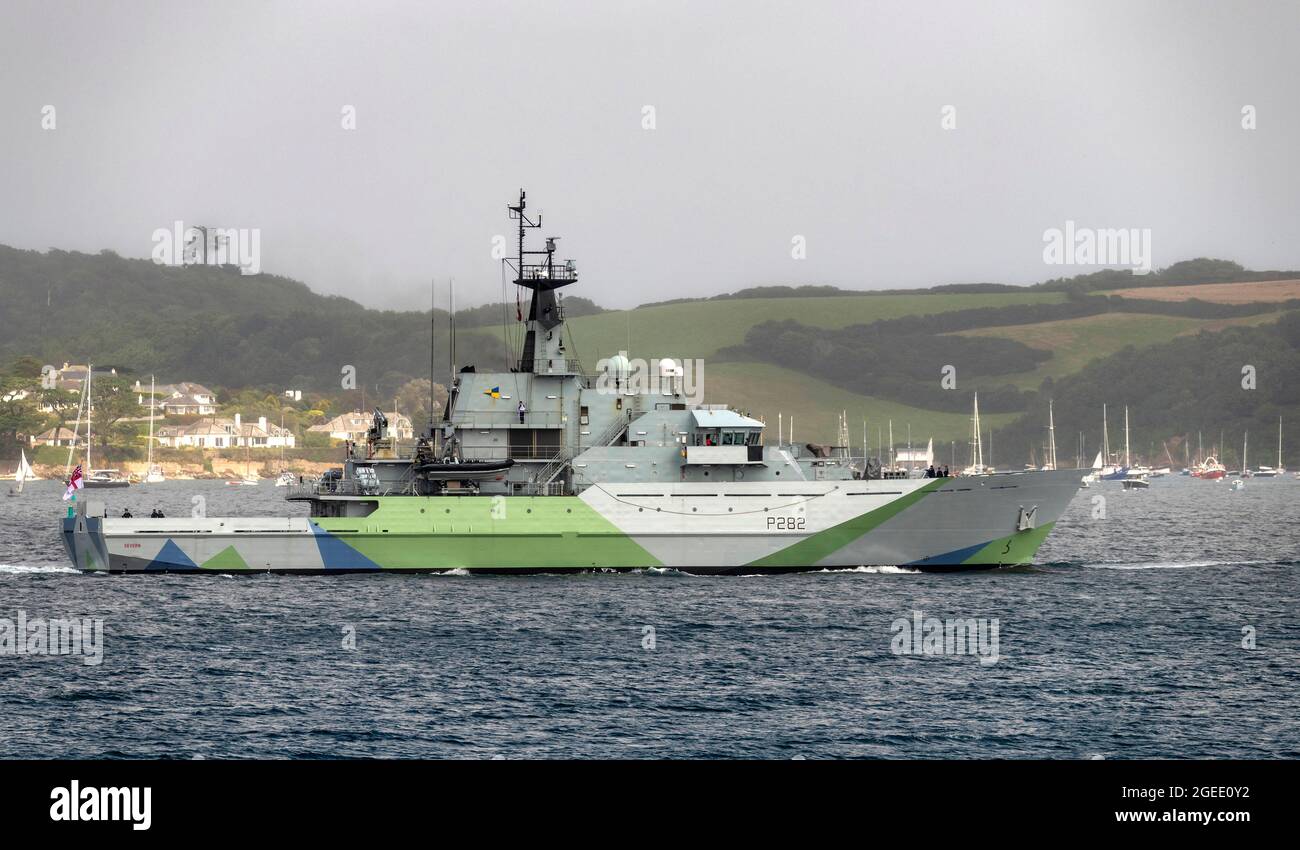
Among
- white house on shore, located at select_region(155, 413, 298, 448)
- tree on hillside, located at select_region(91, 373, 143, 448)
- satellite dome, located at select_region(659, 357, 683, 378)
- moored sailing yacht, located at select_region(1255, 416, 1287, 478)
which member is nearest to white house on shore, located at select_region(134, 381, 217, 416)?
white house on shore, located at select_region(155, 413, 298, 448)

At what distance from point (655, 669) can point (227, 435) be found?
135088 millimetres

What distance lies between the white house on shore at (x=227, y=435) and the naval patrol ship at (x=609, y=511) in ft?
373

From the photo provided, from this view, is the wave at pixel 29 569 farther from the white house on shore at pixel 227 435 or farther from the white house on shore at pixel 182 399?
the white house on shore at pixel 182 399

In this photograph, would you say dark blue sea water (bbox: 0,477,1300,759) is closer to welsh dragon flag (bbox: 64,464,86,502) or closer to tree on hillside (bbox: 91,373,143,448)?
welsh dragon flag (bbox: 64,464,86,502)

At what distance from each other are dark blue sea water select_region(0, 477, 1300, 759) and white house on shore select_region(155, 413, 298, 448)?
112 m

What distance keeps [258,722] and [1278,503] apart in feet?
311

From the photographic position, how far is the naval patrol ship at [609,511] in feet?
116

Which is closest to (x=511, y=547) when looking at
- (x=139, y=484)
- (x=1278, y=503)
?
(x=1278, y=503)

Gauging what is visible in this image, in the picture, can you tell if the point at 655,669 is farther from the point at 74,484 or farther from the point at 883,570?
the point at 74,484

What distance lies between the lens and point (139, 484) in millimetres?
140500

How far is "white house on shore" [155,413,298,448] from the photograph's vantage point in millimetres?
148000

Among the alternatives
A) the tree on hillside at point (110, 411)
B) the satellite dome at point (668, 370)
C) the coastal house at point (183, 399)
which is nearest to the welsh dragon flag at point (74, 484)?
the satellite dome at point (668, 370)

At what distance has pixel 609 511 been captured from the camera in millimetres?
35406
